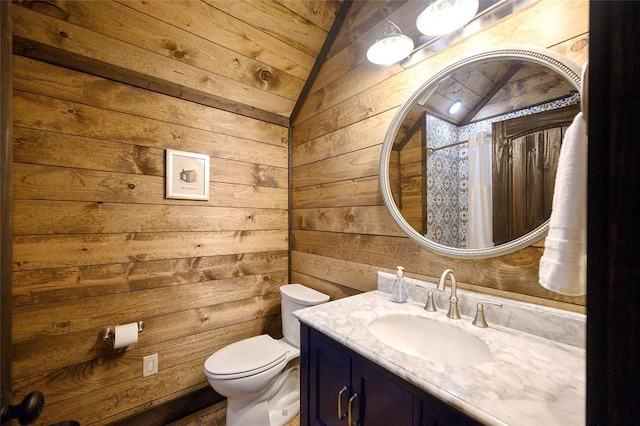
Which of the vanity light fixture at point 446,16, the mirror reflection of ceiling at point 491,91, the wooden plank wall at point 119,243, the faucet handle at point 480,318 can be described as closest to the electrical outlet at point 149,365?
the wooden plank wall at point 119,243

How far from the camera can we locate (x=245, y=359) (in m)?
1.40

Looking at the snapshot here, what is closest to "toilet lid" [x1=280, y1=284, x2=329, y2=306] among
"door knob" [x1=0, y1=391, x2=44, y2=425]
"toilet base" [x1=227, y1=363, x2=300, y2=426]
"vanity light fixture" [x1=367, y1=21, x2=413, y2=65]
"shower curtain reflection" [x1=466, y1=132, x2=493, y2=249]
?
"toilet base" [x1=227, y1=363, x2=300, y2=426]

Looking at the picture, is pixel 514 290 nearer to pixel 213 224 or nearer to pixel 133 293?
pixel 213 224

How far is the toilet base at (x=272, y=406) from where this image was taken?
1.38 metres

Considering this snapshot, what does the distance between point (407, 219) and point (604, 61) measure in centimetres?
101

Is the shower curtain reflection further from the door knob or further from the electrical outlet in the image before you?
the electrical outlet

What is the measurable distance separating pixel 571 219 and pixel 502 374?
1.44 ft

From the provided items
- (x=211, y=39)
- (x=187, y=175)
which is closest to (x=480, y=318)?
(x=187, y=175)

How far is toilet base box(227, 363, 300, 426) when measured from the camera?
1383mm

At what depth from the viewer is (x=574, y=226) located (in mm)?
451

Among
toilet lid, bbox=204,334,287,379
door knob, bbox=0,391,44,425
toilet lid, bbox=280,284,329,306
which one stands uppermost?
door knob, bbox=0,391,44,425

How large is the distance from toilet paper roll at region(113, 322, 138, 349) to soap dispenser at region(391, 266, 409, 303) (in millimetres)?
1412

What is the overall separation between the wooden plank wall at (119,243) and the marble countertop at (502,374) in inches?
42.6

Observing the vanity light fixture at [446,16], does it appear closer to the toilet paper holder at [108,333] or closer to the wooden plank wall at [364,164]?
the wooden plank wall at [364,164]
